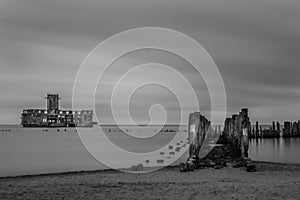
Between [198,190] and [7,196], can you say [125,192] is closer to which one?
[198,190]

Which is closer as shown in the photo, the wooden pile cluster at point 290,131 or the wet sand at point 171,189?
the wet sand at point 171,189

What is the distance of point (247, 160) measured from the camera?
23141 mm

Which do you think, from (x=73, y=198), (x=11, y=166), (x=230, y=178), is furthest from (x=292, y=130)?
(x=73, y=198)

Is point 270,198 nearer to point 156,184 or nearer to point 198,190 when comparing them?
point 198,190

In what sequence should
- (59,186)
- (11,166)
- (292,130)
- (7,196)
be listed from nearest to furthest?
(7,196) < (59,186) < (11,166) < (292,130)

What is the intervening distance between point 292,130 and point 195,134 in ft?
256

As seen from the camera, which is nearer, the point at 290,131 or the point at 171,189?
the point at 171,189

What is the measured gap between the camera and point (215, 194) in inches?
528

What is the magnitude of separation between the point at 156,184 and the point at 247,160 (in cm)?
898

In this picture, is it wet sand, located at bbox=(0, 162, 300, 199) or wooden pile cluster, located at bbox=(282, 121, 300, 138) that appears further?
wooden pile cluster, located at bbox=(282, 121, 300, 138)

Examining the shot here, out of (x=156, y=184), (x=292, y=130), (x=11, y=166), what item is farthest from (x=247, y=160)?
(x=292, y=130)

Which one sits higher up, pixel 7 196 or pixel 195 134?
pixel 195 134

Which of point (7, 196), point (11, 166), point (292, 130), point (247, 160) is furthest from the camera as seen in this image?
point (292, 130)

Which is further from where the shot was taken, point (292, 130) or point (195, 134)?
point (292, 130)
